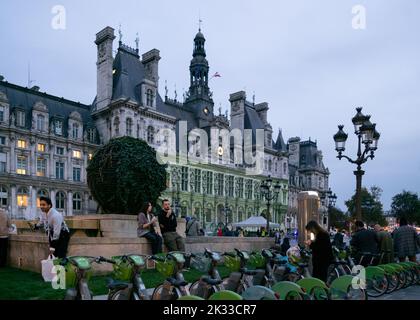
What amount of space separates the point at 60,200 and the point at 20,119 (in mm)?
9134

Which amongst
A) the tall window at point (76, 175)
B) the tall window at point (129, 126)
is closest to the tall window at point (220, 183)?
the tall window at point (129, 126)

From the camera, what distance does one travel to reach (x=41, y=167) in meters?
42.9

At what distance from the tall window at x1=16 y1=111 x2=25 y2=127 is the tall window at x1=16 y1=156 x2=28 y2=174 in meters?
3.29

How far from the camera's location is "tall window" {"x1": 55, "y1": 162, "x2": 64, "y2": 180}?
44.2 m

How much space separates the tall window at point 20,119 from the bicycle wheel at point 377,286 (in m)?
39.5

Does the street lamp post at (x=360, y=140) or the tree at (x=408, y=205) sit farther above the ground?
the street lamp post at (x=360, y=140)

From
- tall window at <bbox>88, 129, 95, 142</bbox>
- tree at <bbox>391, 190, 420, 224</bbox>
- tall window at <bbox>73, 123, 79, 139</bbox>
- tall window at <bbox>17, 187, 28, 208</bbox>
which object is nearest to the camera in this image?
tall window at <bbox>17, 187, 28, 208</bbox>

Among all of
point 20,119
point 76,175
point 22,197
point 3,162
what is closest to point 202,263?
point 22,197

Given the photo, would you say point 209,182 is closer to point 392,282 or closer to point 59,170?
point 59,170

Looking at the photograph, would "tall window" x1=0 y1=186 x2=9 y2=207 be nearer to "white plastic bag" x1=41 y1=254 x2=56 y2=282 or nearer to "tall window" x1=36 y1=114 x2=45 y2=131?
"tall window" x1=36 y1=114 x2=45 y2=131

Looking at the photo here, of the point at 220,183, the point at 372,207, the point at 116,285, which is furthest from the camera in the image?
the point at 372,207

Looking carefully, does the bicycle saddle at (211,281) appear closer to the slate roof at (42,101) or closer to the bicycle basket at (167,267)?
the bicycle basket at (167,267)

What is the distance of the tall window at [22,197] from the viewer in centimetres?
4038

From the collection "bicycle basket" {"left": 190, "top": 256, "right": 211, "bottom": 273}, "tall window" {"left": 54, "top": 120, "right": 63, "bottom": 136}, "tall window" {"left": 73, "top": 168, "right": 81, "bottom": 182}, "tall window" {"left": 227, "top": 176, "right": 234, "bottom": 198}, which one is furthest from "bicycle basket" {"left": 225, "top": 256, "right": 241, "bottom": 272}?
"tall window" {"left": 227, "top": 176, "right": 234, "bottom": 198}
